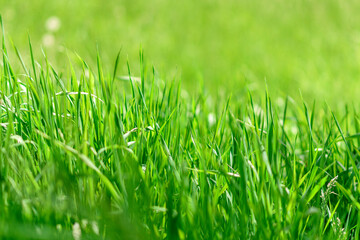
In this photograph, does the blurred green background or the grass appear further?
the blurred green background

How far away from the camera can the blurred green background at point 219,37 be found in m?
4.30

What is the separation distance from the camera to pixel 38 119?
123cm

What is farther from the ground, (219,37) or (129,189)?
(129,189)

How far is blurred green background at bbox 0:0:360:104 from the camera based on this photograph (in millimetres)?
4305

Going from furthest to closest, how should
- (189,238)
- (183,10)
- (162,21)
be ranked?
(183,10) → (162,21) → (189,238)

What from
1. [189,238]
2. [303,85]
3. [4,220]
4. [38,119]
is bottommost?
[303,85]

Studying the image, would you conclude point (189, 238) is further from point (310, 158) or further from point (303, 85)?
point (303, 85)

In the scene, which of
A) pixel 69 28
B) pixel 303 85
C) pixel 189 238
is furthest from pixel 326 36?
pixel 189 238

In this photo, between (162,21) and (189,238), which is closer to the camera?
(189,238)

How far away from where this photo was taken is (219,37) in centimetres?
566

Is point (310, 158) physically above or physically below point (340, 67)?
above

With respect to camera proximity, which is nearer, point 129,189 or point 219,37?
point 129,189

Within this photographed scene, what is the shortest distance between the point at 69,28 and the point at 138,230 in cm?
415

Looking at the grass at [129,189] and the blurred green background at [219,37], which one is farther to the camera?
the blurred green background at [219,37]
